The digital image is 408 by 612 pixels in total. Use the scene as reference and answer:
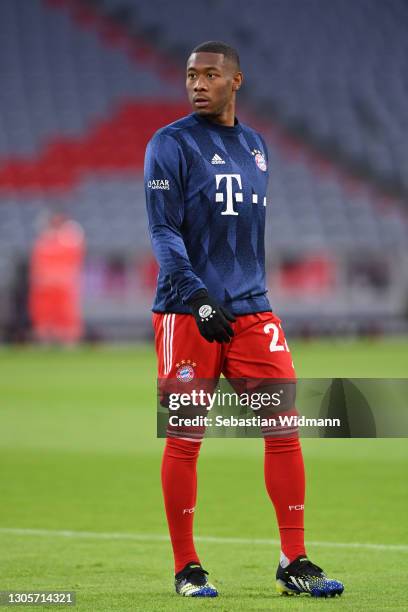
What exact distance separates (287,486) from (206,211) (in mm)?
1052

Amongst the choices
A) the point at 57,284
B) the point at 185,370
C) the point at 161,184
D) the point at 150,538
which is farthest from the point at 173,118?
the point at 185,370

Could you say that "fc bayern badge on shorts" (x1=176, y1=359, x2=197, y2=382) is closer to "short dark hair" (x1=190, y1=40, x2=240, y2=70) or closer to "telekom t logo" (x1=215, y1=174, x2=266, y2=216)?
"telekom t logo" (x1=215, y1=174, x2=266, y2=216)

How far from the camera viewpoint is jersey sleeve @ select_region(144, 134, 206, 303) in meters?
4.73

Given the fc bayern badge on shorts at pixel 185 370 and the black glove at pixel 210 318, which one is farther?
the fc bayern badge on shorts at pixel 185 370

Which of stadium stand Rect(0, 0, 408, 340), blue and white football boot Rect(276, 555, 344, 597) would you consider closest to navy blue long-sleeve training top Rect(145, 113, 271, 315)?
blue and white football boot Rect(276, 555, 344, 597)

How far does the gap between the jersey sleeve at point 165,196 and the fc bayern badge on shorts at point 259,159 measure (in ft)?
1.08

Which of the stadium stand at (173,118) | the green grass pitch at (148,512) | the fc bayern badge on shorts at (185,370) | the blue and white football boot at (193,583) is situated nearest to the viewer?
the blue and white football boot at (193,583)

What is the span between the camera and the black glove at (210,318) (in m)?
4.55

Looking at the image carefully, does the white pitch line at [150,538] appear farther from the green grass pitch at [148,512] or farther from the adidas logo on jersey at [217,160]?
the adidas logo on jersey at [217,160]

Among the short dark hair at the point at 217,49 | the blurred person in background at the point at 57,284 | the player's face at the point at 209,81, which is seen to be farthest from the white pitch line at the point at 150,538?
the blurred person in background at the point at 57,284

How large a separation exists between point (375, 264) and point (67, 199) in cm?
738

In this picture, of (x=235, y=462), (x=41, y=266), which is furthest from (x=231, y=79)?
(x=41, y=266)

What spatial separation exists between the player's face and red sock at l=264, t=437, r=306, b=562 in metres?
1.26

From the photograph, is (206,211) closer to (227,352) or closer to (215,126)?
(215,126)
